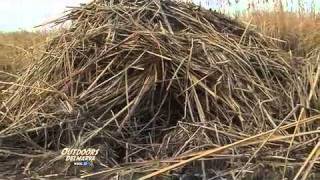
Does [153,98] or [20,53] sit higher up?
[20,53]

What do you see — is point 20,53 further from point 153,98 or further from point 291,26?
point 291,26

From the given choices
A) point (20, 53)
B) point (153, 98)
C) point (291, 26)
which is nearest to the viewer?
point (153, 98)

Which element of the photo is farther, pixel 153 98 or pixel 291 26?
pixel 291 26

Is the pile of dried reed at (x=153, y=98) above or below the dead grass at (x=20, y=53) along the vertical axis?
below

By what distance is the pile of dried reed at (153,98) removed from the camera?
4027 millimetres

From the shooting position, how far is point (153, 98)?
484cm

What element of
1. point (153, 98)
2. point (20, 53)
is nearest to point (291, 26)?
point (153, 98)

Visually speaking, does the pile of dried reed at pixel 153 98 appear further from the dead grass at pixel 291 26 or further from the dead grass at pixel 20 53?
the dead grass at pixel 291 26

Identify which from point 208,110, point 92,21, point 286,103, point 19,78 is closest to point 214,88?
point 208,110

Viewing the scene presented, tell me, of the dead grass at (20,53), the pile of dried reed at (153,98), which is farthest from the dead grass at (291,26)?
the dead grass at (20,53)

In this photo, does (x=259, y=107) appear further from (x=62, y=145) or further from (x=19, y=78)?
(x=19, y=78)

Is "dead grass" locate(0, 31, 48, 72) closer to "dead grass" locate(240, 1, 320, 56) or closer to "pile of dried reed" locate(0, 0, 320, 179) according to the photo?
"pile of dried reed" locate(0, 0, 320, 179)

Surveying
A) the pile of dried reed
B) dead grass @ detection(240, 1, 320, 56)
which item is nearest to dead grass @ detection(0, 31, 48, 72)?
the pile of dried reed

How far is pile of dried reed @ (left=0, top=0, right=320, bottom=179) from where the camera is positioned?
403cm
